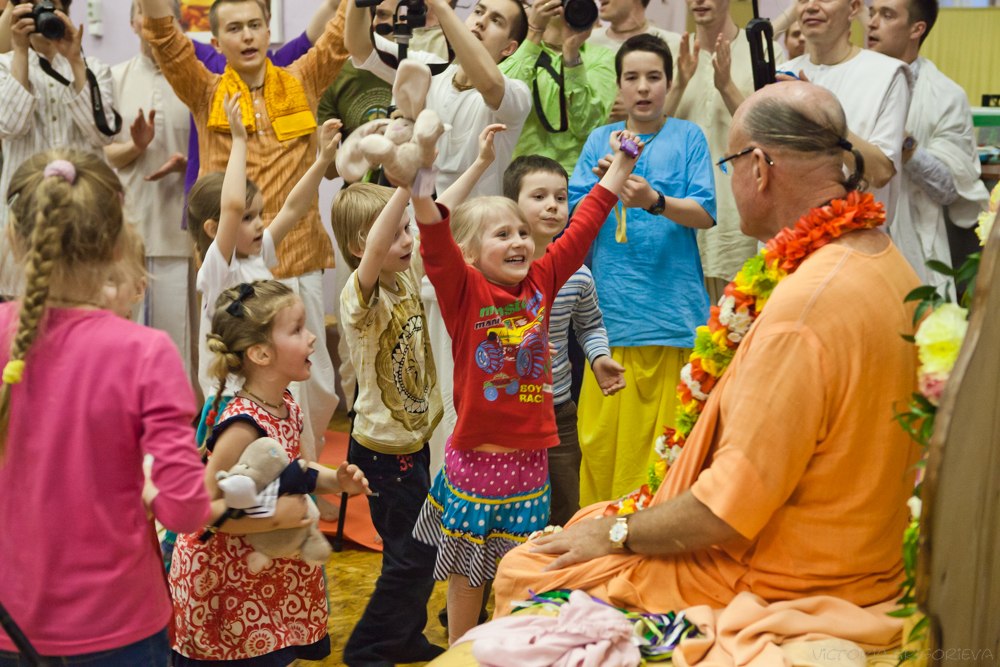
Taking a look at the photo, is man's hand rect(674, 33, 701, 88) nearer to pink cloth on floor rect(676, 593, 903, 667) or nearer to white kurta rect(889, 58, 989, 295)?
white kurta rect(889, 58, 989, 295)

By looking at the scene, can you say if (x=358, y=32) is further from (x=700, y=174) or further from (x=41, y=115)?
(x=41, y=115)

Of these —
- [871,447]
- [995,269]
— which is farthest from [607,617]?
[995,269]

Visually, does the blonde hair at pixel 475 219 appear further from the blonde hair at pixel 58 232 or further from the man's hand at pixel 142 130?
the man's hand at pixel 142 130

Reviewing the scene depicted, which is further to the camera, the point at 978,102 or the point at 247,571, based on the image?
the point at 978,102

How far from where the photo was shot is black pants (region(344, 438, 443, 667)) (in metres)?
3.39

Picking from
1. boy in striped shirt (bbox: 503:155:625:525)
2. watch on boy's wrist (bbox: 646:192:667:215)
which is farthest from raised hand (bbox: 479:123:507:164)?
watch on boy's wrist (bbox: 646:192:667:215)

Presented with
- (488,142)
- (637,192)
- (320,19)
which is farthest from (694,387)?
(320,19)

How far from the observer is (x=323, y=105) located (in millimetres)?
5797

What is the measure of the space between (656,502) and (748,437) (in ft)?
1.07

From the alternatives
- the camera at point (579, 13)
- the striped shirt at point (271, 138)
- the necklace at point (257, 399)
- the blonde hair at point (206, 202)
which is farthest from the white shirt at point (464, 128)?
the necklace at point (257, 399)

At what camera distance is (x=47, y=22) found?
490 cm

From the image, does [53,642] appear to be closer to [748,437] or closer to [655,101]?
[748,437]

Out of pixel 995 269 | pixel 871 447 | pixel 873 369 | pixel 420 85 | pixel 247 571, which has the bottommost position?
pixel 247 571

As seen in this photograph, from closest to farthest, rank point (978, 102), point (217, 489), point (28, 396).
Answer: point (28, 396) → point (217, 489) → point (978, 102)
